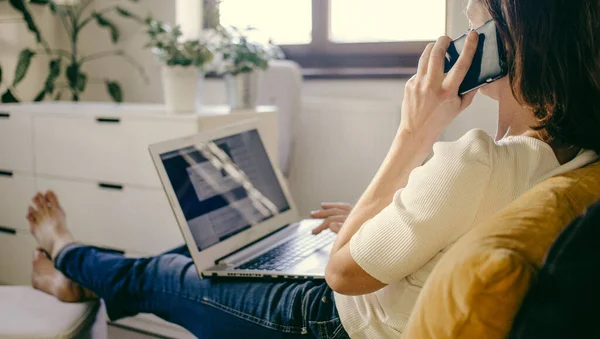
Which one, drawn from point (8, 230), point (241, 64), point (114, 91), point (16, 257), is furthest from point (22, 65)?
point (241, 64)

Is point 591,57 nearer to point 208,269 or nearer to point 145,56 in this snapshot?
point 208,269

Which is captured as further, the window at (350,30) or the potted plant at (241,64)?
the window at (350,30)

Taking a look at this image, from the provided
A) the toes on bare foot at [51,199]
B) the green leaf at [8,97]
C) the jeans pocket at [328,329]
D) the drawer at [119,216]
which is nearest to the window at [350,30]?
the drawer at [119,216]

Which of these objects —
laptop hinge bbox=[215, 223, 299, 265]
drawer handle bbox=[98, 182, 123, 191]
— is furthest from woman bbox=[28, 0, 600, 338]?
drawer handle bbox=[98, 182, 123, 191]

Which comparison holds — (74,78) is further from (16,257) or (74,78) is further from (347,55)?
(347,55)

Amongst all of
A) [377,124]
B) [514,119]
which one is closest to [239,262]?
[514,119]

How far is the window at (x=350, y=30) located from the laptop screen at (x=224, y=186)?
4.02 ft

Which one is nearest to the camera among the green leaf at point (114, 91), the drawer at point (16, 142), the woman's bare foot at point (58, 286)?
the woman's bare foot at point (58, 286)

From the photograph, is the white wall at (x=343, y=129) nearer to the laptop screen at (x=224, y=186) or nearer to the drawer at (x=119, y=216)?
the drawer at (x=119, y=216)

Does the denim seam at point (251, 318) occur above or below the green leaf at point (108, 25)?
below

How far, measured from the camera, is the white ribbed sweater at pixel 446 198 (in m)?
0.77

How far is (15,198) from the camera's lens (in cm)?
252

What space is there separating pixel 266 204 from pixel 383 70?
1.36 metres

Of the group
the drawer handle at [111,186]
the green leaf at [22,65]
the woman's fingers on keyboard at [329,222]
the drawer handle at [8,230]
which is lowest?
the drawer handle at [8,230]
